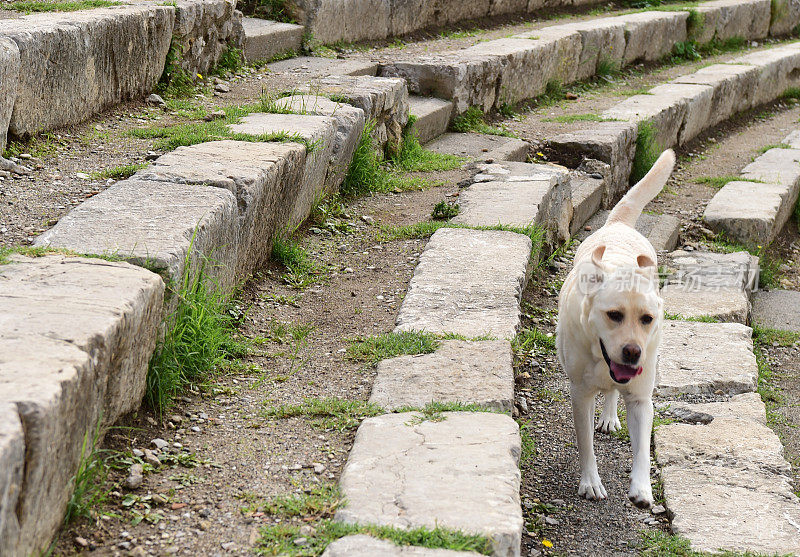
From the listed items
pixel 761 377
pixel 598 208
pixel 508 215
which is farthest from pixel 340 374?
pixel 598 208

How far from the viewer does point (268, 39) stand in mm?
7754

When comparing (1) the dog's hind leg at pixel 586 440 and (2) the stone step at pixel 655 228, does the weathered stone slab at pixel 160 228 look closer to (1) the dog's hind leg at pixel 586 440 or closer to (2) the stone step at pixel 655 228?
(1) the dog's hind leg at pixel 586 440

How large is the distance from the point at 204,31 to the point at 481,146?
7.90 ft

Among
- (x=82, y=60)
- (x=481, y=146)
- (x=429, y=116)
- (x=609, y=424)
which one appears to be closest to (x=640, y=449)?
(x=609, y=424)

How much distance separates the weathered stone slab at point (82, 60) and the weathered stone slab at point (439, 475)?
111 inches

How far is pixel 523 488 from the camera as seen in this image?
3.51 m

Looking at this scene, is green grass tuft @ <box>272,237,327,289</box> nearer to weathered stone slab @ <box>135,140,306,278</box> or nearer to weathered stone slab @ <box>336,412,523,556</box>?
weathered stone slab @ <box>135,140,306,278</box>

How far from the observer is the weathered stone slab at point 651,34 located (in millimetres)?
11742

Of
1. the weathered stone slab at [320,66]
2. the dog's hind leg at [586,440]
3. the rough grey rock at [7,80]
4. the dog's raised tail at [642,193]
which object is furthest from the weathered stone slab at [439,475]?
the weathered stone slab at [320,66]

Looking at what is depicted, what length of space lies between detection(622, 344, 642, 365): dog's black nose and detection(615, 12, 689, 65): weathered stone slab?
9333 millimetres

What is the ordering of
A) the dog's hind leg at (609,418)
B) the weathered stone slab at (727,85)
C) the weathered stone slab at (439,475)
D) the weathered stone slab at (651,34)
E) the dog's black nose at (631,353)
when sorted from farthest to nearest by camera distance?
1. the weathered stone slab at (651,34)
2. the weathered stone slab at (727,85)
3. the dog's hind leg at (609,418)
4. the dog's black nose at (631,353)
5. the weathered stone slab at (439,475)

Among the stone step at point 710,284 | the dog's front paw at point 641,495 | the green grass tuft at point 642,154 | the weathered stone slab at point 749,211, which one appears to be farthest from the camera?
the green grass tuft at point 642,154

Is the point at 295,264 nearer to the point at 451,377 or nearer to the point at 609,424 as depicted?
the point at 451,377

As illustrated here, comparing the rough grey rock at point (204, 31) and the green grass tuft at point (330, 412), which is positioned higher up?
the rough grey rock at point (204, 31)
